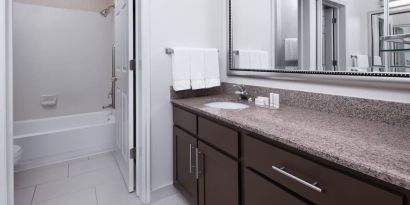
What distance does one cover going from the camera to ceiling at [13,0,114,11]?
2.81 m

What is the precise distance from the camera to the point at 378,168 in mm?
569

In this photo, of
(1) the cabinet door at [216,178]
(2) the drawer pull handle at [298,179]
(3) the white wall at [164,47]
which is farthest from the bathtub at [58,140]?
(2) the drawer pull handle at [298,179]

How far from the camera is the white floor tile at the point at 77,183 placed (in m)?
1.86

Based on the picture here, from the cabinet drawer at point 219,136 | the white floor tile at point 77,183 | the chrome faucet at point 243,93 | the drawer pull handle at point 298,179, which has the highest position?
the chrome faucet at point 243,93

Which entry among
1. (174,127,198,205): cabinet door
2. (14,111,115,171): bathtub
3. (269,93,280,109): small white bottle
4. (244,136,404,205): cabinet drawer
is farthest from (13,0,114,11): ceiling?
(244,136,404,205): cabinet drawer

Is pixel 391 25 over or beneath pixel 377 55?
over

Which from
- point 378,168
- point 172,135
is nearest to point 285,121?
point 378,168

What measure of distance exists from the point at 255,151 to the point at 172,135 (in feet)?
3.30

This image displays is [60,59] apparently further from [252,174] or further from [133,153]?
[252,174]

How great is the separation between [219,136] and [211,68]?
2.83 feet

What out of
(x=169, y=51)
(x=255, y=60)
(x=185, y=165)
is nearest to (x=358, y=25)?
(x=255, y=60)

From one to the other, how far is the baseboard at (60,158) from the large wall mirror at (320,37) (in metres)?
1.92

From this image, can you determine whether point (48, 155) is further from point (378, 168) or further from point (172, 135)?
point (378, 168)

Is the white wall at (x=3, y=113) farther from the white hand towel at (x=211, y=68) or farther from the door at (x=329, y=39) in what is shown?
the door at (x=329, y=39)
